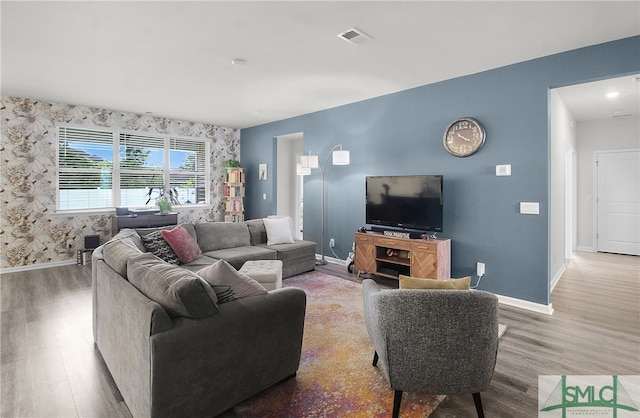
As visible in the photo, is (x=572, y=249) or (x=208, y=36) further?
(x=572, y=249)

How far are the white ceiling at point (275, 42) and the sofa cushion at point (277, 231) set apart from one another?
6.43ft

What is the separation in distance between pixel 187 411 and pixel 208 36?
2.99 meters

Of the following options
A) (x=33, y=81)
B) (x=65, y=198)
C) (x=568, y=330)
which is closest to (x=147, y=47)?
(x=33, y=81)

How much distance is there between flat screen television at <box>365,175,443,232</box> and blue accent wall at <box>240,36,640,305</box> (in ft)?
0.81

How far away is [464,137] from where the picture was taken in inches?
162

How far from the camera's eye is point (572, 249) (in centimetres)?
690

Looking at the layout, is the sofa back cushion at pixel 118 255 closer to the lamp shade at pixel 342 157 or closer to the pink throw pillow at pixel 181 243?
the pink throw pillow at pixel 181 243

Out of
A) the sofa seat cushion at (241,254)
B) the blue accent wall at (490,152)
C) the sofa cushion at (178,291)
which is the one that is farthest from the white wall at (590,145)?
the sofa cushion at (178,291)

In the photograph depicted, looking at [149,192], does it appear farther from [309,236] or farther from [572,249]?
[572,249]

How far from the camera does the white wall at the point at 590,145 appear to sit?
6246 mm

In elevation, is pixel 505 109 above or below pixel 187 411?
above

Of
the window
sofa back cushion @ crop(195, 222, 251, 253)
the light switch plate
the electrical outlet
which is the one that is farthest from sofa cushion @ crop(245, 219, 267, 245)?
the light switch plate

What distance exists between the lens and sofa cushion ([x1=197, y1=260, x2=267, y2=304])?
1.92 metres

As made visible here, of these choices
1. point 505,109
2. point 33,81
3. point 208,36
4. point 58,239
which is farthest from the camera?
point 58,239
